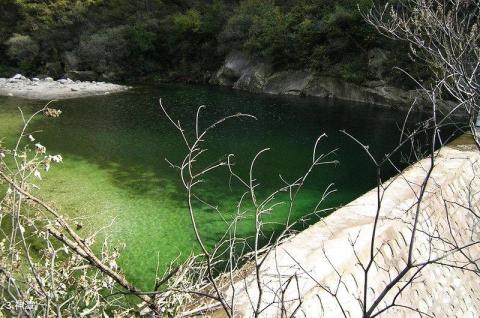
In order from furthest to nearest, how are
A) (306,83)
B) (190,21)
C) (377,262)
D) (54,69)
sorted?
(54,69)
(190,21)
(306,83)
(377,262)

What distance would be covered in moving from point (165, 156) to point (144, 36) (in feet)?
61.9

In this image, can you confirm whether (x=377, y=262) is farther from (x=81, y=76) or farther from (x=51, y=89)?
(x=81, y=76)

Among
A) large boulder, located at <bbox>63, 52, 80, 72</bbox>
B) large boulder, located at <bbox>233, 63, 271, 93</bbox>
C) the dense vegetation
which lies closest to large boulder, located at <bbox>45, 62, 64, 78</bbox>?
the dense vegetation

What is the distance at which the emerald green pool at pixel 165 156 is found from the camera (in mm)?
6809

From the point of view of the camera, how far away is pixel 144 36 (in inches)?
1073

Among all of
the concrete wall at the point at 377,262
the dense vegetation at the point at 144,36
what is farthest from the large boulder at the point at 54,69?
the concrete wall at the point at 377,262

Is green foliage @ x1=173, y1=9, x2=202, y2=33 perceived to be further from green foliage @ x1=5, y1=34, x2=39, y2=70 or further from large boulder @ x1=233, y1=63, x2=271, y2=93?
green foliage @ x1=5, y1=34, x2=39, y2=70

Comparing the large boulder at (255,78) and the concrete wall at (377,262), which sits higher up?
the concrete wall at (377,262)

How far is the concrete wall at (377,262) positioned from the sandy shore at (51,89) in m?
17.6

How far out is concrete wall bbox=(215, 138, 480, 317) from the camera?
3648mm

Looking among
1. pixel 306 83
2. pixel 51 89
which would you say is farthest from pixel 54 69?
pixel 306 83

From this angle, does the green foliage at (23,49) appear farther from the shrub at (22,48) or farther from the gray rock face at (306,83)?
the gray rock face at (306,83)

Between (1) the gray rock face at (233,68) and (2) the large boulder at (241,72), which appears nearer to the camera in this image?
(2) the large boulder at (241,72)

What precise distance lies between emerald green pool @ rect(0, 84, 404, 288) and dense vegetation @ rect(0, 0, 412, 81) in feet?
15.0
